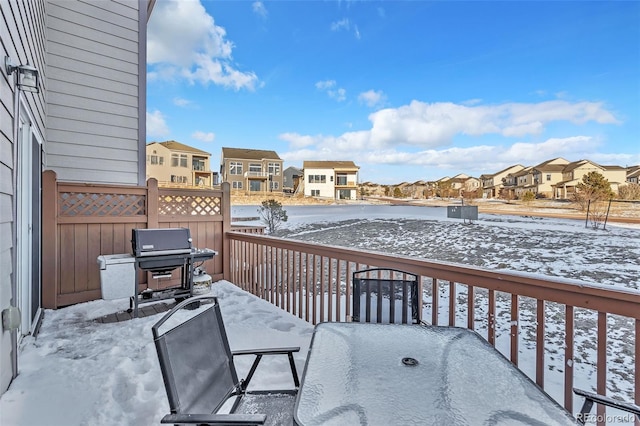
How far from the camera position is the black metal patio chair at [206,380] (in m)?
1.12

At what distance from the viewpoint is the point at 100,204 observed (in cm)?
418

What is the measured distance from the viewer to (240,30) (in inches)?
407

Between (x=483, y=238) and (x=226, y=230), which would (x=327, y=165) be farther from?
(x=226, y=230)

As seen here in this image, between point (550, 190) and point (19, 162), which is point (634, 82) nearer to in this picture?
point (550, 190)

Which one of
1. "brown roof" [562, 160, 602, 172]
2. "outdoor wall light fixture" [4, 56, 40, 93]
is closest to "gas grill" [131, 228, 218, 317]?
"outdoor wall light fixture" [4, 56, 40, 93]

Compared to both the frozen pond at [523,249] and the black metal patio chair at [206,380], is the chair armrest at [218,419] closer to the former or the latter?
the black metal patio chair at [206,380]

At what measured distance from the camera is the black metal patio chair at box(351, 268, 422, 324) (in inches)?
80.3

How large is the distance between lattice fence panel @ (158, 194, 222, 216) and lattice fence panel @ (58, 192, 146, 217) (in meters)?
0.28

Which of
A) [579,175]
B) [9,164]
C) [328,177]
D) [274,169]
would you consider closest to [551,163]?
[579,175]

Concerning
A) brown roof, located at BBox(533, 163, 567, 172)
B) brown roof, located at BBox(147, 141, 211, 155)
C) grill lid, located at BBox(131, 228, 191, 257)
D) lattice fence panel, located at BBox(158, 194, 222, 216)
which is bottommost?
grill lid, located at BBox(131, 228, 191, 257)

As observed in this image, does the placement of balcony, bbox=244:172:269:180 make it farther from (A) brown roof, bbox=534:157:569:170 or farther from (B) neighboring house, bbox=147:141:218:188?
(A) brown roof, bbox=534:157:569:170

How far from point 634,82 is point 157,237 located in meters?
11.6

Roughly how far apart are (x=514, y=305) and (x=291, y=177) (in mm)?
20449

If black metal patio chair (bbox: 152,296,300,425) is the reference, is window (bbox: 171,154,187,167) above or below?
above
